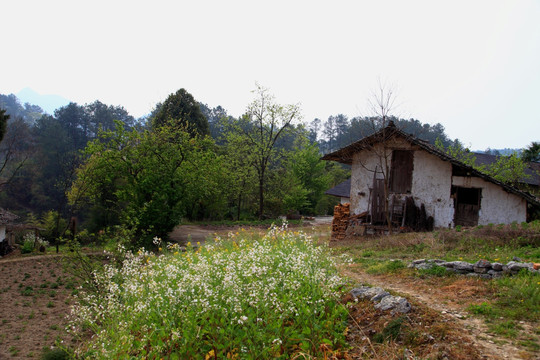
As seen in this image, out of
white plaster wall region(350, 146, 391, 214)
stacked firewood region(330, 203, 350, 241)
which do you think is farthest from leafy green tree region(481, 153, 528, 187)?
stacked firewood region(330, 203, 350, 241)

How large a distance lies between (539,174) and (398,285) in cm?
2423

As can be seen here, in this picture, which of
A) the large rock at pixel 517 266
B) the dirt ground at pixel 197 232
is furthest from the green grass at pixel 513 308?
the dirt ground at pixel 197 232

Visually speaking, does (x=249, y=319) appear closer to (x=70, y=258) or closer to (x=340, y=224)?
(x=70, y=258)

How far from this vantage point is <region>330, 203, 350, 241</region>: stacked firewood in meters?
15.8

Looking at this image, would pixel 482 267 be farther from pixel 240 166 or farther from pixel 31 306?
pixel 240 166

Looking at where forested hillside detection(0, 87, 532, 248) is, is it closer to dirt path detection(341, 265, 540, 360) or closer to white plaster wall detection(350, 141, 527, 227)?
white plaster wall detection(350, 141, 527, 227)

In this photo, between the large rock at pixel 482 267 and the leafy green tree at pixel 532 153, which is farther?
the leafy green tree at pixel 532 153

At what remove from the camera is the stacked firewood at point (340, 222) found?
1581 centimetres

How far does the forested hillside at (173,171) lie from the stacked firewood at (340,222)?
3358mm

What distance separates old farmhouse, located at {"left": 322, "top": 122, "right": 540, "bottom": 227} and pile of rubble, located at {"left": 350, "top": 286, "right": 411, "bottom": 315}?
8236 mm

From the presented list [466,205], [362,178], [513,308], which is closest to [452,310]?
[513,308]

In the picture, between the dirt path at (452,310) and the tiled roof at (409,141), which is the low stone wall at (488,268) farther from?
the tiled roof at (409,141)

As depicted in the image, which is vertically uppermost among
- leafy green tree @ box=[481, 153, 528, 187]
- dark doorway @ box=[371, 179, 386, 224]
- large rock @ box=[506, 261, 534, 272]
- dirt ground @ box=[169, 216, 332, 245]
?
leafy green tree @ box=[481, 153, 528, 187]

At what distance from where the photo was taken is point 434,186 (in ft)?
46.7
